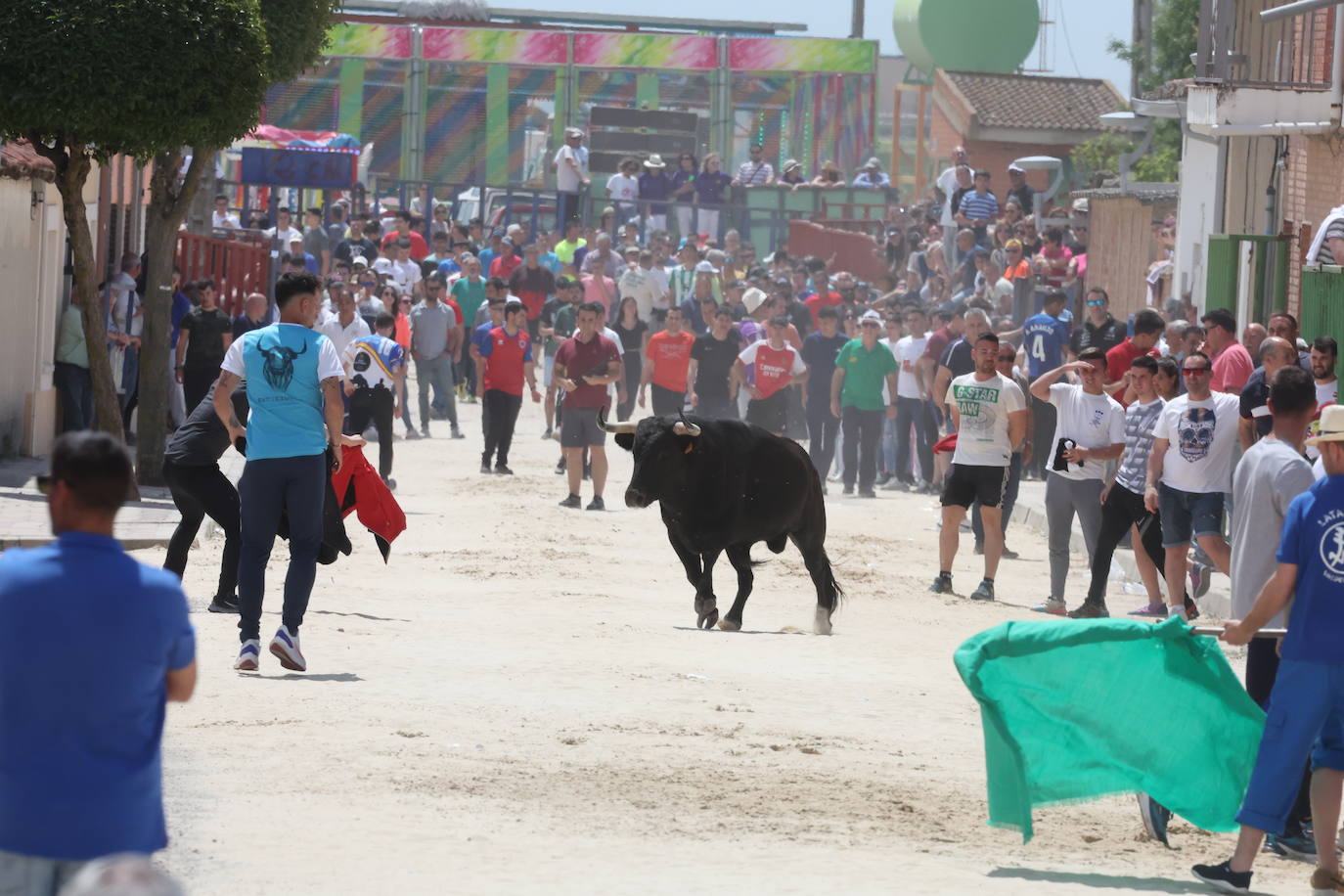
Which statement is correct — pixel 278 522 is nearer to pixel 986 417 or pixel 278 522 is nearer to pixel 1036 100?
pixel 986 417

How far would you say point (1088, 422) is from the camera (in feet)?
45.3

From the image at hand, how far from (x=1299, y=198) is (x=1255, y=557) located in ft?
47.6

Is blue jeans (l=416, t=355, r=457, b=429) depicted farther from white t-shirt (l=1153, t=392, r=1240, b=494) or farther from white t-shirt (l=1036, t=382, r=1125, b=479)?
white t-shirt (l=1153, t=392, r=1240, b=494)

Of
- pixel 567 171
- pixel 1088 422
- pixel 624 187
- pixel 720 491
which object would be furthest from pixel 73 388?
pixel 624 187

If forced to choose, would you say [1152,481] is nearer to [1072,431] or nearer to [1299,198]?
[1072,431]

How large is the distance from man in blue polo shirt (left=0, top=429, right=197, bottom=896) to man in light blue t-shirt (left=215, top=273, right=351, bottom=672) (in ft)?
16.3

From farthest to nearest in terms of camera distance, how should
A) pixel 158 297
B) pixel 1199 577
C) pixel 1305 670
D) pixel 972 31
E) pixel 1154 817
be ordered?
pixel 972 31
pixel 158 297
pixel 1199 577
pixel 1154 817
pixel 1305 670

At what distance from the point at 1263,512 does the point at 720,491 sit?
5963 millimetres

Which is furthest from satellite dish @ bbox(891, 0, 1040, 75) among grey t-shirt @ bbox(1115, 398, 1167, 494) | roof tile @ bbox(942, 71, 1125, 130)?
grey t-shirt @ bbox(1115, 398, 1167, 494)

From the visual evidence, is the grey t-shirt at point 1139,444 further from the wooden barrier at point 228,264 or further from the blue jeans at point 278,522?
the wooden barrier at point 228,264

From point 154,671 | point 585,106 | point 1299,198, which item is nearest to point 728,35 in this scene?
point 585,106

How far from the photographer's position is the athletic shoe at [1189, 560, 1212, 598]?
47.4ft

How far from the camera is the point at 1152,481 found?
12570 mm

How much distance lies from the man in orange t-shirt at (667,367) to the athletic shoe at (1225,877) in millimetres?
14315
